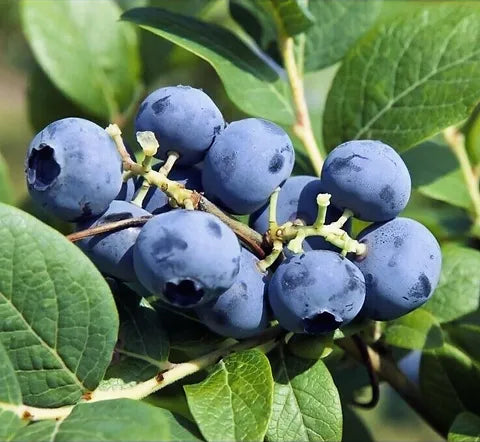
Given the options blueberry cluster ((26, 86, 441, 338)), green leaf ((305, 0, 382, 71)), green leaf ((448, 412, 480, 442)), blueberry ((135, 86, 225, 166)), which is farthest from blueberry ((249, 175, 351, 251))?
green leaf ((305, 0, 382, 71))

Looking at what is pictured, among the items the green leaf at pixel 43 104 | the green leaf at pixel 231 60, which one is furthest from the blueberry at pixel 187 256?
the green leaf at pixel 43 104

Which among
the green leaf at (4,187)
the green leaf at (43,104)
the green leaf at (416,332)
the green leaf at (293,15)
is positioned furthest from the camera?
the green leaf at (43,104)

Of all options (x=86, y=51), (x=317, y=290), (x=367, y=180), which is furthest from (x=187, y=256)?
(x=86, y=51)

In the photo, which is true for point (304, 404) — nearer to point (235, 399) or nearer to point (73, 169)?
point (235, 399)

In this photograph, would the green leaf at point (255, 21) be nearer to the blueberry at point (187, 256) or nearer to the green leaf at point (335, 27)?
the green leaf at point (335, 27)

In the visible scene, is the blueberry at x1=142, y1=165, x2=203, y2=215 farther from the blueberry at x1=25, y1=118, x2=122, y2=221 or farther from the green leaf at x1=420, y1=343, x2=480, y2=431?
the green leaf at x1=420, y1=343, x2=480, y2=431

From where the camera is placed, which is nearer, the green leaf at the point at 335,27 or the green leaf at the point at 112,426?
the green leaf at the point at 112,426

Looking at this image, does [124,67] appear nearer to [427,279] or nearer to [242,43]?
[242,43]

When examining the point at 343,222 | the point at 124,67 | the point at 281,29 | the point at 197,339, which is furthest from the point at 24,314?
the point at 124,67
